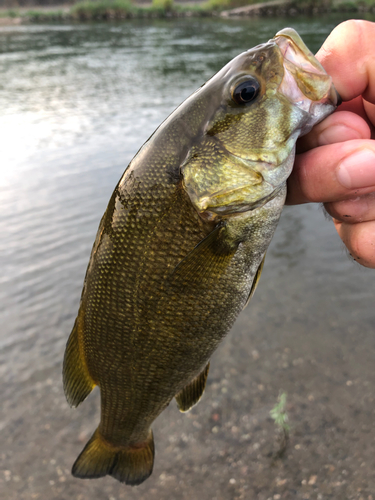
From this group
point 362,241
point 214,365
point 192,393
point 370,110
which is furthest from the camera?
point 214,365

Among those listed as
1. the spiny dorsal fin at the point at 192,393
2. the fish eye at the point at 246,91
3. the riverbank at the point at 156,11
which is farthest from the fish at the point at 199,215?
the riverbank at the point at 156,11

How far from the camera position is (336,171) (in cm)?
160

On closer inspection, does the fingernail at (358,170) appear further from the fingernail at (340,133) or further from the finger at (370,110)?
the finger at (370,110)

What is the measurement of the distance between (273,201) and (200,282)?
1.52ft

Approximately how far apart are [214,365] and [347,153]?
9.55ft

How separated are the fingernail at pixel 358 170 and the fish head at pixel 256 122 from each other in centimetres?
21

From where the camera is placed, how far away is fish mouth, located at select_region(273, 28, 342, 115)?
1.44 meters

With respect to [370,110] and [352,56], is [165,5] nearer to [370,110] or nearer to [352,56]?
[370,110]

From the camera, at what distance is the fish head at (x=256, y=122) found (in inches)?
57.8

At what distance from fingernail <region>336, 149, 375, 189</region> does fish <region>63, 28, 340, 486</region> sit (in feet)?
0.68

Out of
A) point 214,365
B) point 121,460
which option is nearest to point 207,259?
point 121,460

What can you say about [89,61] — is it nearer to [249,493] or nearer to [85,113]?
[85,113]

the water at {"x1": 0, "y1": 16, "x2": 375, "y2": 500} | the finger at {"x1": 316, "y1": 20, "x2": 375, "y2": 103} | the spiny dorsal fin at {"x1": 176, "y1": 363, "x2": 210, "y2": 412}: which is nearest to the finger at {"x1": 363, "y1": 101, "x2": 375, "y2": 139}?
the finger at {"x1": 316, "y1": 20, "x2": 375, "y2": 103}

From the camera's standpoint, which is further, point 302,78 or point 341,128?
point 341,128
